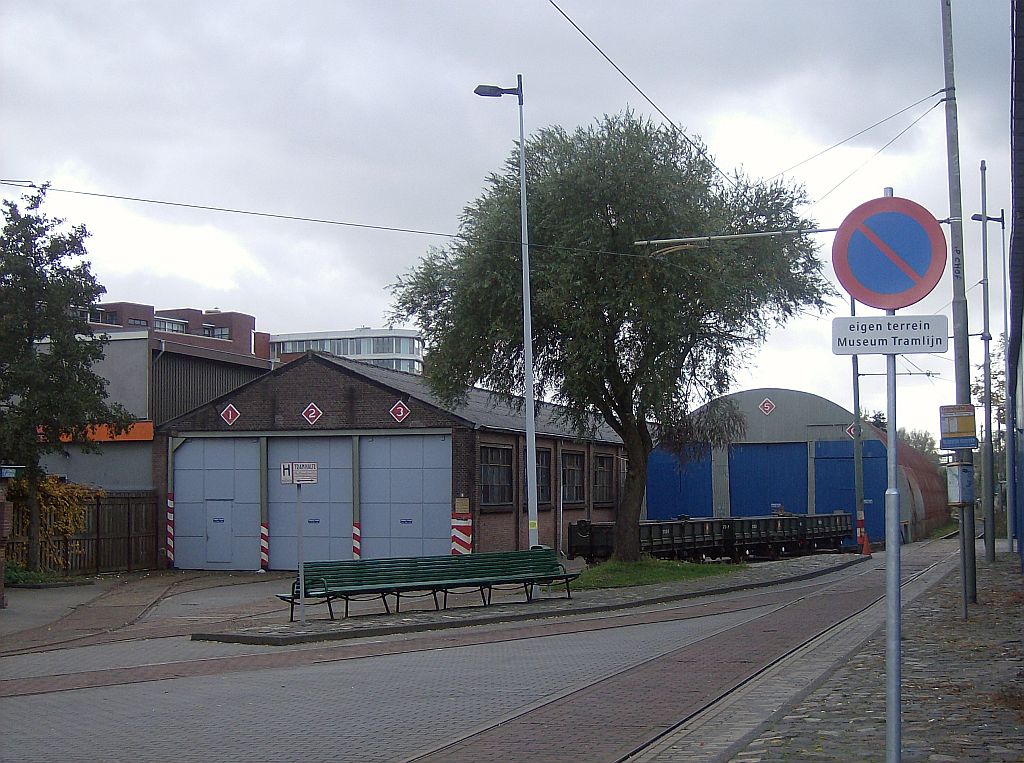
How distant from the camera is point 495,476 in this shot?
1332 inches

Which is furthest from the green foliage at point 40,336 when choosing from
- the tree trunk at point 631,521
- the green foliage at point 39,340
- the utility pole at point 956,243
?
the utility pole at point 956,243

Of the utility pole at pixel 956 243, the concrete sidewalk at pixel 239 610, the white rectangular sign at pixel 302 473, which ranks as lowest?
the concrete sidewalk at pixel 239 610

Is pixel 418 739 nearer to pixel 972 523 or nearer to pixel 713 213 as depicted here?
pixel 972 523

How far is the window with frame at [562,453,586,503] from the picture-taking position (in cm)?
3972

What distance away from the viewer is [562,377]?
92.5 feet

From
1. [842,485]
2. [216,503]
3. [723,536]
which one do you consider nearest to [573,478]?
[723,536]

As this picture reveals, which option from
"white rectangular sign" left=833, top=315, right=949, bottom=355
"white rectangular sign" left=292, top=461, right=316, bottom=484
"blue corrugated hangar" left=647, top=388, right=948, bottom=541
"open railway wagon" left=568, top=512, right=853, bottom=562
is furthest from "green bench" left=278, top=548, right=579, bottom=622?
"blue corrugated hangar" left=647, top=388, right=948, bottom=541

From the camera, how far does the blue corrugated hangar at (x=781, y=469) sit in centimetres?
4738

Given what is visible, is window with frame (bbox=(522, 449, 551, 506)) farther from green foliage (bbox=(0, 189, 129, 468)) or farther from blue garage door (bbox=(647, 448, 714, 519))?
green foliage (bbox=(0, 189, 129, 468))

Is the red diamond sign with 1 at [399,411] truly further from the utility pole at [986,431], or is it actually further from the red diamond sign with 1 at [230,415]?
the utility pole at [986,431]

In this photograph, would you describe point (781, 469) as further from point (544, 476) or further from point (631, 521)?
point (631, 521)

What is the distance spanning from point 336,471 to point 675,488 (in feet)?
66.4

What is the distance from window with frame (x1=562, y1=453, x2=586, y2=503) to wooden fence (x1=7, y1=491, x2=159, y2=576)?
539 inches

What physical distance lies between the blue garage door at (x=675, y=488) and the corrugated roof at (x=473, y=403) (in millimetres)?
7117
